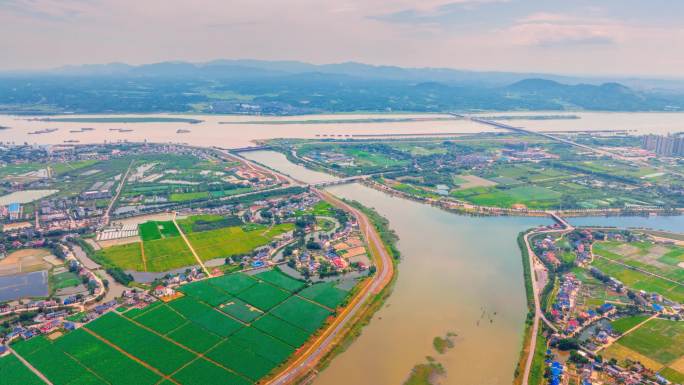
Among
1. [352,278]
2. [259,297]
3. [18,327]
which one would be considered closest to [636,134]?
[352,278]

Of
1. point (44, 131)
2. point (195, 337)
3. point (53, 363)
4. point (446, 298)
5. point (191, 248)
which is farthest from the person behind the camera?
point (44, 131)

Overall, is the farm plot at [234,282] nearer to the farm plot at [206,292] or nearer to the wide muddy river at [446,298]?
the farm plot at [206,292]

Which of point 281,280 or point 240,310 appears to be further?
point 281,280

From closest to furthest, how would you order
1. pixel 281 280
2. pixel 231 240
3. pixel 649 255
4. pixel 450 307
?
pixel 450 307, pixel 281 280, pixel 649 255, pixel 231 240

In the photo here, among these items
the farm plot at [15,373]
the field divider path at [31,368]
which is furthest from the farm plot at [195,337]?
the farm plot at [15,373]

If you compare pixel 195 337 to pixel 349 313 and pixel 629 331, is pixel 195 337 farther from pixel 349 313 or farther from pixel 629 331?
pixel 629 331

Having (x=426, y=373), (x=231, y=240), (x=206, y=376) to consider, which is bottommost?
(x=426, y=373)

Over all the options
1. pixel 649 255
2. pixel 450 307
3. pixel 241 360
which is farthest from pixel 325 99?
pixel 241 360
